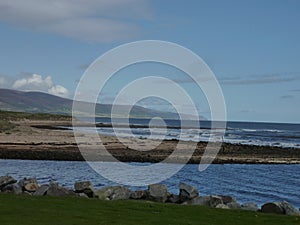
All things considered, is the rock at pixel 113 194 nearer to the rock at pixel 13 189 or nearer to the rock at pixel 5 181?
the rock at pixel 13 189

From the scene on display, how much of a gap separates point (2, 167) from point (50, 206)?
27.8m

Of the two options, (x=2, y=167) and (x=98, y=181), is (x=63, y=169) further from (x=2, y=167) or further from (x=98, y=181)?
(x=98, y=181)

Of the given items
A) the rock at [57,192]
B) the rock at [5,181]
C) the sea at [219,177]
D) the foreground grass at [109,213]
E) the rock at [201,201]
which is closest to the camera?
the foreground grass at [109,213]

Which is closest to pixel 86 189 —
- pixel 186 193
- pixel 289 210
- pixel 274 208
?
pixel 186 193

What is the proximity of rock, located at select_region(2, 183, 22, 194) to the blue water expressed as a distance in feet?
34.8

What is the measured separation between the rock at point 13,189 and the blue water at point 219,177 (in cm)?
1060

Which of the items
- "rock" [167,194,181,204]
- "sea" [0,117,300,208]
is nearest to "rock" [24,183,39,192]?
"rock" [167,194,181,204]

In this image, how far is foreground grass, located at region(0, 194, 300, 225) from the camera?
45.5 ft

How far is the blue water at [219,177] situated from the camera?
31781mm

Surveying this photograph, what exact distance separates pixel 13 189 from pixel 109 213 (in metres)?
7.28

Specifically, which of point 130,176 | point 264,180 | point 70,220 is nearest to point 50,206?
point 70,220

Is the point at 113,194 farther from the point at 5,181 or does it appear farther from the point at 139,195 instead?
the point at 5,181

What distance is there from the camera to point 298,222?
15.1 metres

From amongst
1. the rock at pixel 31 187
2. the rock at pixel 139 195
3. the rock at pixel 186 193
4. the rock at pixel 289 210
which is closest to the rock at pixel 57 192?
the rock at pixel 31 187
